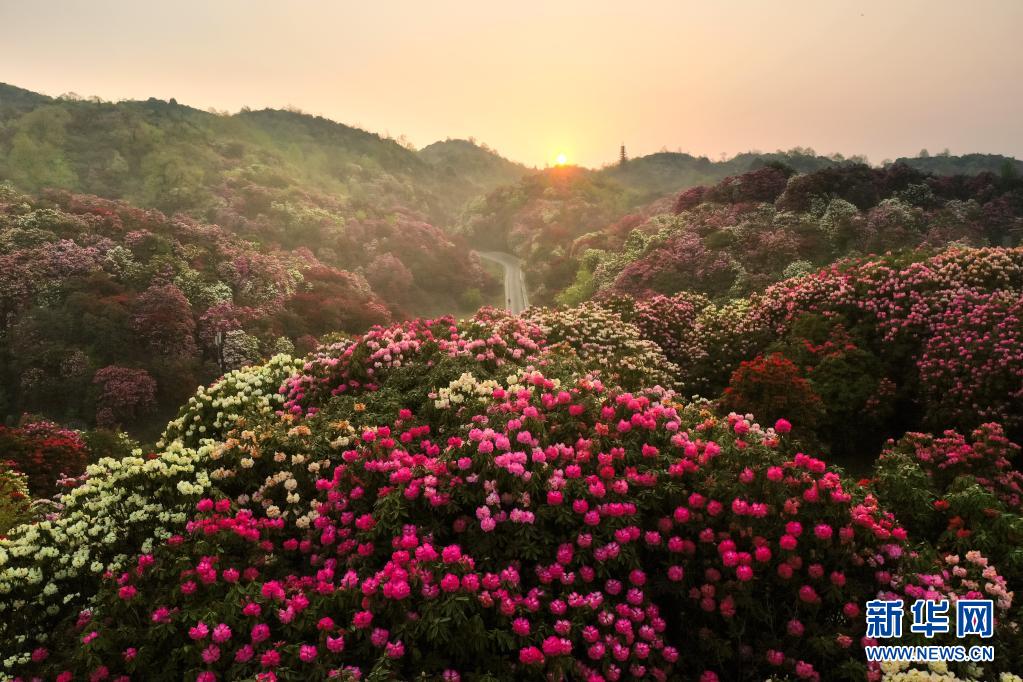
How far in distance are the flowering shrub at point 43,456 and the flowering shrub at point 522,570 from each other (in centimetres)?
866

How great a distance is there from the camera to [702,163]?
103562mm

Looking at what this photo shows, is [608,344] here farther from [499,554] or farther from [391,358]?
[499,554]

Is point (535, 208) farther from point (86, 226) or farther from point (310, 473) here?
point (310, 473)

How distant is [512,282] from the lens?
49.7 meters

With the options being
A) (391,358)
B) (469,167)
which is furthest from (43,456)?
(469,167)

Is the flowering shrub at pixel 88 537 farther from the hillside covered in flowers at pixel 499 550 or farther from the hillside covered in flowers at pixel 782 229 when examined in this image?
the hillside covered in flowers at pixel 782 229

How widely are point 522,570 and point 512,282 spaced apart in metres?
44.6

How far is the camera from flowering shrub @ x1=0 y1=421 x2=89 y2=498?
1278 cm

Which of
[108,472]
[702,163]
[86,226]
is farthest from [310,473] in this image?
[702,163]

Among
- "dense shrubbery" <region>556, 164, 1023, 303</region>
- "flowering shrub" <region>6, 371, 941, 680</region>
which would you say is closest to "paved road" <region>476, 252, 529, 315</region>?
"dense shrubbery" <region>556, 164, 1023, 303</region>

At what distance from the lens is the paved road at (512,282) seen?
4259 centimetres

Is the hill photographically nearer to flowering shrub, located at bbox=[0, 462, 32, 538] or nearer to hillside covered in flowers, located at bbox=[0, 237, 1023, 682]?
flowering shrub, located at bbox=[0, 462, 32, 538]

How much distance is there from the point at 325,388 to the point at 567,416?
545 centimetres

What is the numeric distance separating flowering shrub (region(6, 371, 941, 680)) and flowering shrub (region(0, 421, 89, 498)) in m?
8.66
